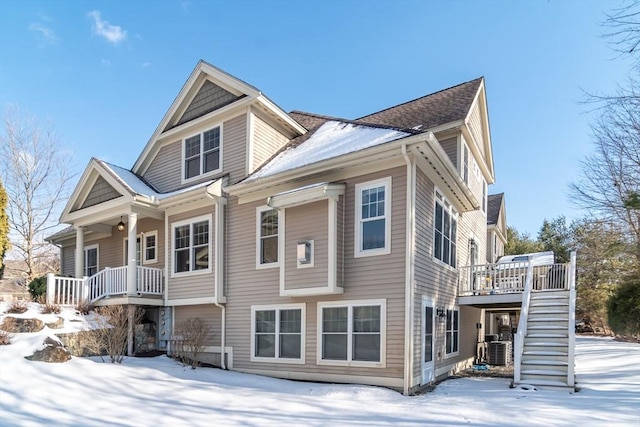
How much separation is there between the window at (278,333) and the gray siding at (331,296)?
165 millimetres

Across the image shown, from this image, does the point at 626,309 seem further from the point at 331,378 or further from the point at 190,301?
the point at 190,301

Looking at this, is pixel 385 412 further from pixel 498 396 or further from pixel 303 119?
pixel 303 119

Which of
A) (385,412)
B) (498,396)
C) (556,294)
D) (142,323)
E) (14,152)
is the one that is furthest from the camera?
(14,152)

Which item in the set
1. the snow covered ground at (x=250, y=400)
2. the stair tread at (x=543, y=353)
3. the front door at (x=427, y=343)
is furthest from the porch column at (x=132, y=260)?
the stair tread at (x=543, y=353)

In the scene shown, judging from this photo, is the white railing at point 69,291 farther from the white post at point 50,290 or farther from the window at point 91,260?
the window at point 91,260

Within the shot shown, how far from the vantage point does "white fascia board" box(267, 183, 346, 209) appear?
31.2 ft

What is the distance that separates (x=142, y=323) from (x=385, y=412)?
9.07 meters

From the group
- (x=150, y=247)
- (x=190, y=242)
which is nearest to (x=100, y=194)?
(x=150, y=247)

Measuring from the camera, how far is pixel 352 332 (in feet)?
30.9

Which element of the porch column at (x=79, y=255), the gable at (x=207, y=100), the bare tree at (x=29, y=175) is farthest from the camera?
the bare tree at (x=29, y=175)

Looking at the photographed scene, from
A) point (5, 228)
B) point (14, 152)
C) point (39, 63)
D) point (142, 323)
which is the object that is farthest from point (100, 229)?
point (14, 152)

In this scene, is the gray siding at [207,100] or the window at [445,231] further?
the gray siding at [207,100]

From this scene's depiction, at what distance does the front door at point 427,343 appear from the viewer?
31.1ft

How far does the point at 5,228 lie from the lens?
43.6 feet
